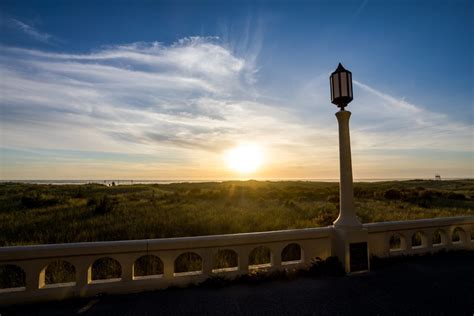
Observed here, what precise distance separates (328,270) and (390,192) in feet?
89.4

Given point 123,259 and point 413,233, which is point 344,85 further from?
point 123,259

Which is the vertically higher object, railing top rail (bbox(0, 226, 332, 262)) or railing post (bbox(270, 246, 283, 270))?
railing top rail (bbox(0, 226, 332, 262))

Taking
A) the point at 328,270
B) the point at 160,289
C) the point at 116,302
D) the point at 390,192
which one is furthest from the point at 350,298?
the point at 390,192

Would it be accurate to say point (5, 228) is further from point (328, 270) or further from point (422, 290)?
point (422, 290)

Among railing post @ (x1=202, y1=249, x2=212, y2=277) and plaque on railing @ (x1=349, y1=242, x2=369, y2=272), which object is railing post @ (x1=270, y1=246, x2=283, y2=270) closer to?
railing post @ (x1=202, y1=249, x2=212, y2=277)

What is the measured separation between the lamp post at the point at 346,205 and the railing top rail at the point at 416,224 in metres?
0.60

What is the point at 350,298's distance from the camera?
377 centimetres

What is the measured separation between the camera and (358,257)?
4734mm

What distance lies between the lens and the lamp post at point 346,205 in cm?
471

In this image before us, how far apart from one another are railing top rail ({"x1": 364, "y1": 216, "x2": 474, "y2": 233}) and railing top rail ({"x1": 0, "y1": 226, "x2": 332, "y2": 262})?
1246 millimetres

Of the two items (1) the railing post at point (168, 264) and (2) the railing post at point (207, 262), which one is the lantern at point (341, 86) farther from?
(1) the railing post at point (168, 264)

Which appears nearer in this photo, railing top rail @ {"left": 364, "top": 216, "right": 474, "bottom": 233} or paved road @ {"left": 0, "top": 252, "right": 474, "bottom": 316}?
paved road @ {"left": 0, "top": 252, "right": 474, "bottom": 316}

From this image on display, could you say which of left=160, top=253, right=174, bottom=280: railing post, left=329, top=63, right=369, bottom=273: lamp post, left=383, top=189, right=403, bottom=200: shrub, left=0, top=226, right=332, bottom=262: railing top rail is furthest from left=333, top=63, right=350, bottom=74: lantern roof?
left=383, top=189, right=403, bottom=200: shrub

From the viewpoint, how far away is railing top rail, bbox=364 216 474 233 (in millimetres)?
5348
